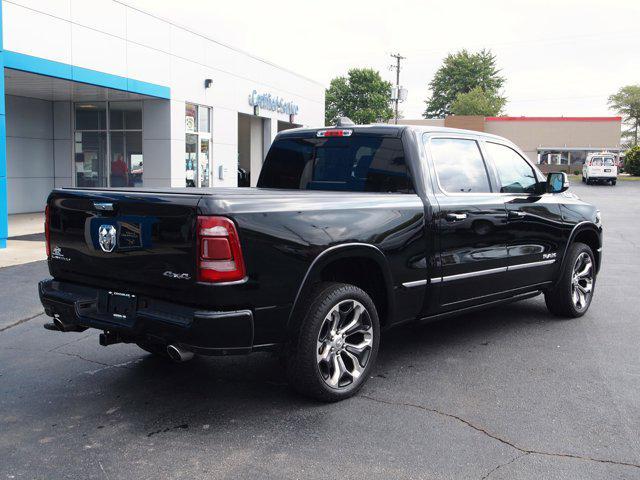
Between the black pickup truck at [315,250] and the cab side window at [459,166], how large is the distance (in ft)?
0.05

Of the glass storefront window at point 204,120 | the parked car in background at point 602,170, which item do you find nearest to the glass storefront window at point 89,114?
the glass storefront window at point 204,120

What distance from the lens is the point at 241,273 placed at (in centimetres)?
379

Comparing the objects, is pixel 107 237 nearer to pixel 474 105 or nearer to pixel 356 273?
pixel 356 273

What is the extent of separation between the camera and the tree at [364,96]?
85.6 meters

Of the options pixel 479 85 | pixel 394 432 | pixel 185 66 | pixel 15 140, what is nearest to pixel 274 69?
pixel 185 66

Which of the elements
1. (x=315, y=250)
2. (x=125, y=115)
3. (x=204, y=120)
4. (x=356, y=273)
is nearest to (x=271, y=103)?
(x=204, y=120)

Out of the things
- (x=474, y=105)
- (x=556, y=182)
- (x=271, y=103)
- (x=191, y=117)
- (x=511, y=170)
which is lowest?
(x=556, y=182)

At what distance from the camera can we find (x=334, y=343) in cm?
442

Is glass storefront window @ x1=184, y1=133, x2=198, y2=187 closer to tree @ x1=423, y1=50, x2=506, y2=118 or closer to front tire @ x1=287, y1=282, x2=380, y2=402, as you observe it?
front tire @ x1=287, y1=282, x2=380, y2=402

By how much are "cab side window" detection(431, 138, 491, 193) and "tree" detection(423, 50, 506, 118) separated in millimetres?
92590

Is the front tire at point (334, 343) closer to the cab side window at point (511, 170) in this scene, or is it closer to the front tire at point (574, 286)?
the cab side window at point (511, 170)

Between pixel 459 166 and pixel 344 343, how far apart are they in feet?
6.59

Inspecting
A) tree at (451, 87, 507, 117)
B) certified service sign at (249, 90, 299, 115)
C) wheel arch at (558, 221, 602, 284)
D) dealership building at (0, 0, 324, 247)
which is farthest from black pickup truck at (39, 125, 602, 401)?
tree at (451, 87, 507, 117)

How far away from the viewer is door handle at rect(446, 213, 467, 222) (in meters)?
5.23
